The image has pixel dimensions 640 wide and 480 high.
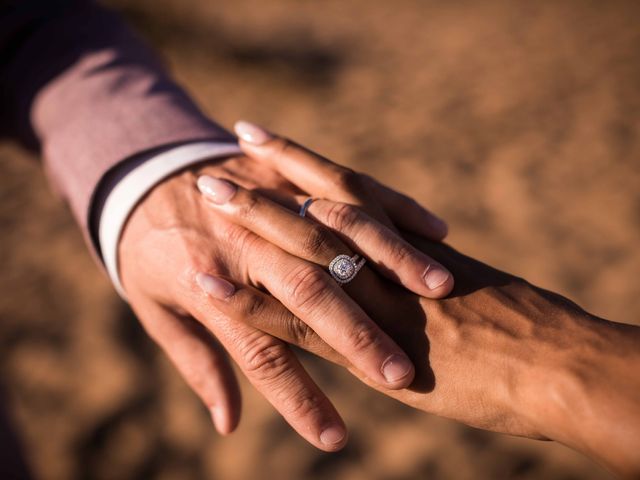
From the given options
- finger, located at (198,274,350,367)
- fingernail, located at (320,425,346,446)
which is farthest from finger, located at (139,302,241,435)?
fingernail, located at (320,425,346,446)

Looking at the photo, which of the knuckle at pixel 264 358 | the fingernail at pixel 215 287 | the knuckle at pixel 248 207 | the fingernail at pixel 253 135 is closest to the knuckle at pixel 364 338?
the knuckle at pixel 264 358

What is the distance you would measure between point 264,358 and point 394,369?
1.24 ft

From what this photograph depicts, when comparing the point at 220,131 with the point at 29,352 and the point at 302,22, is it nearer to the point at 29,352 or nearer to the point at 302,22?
the point at 29,352

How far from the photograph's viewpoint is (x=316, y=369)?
266cm

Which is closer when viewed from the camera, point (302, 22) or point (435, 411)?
point (435, 411)

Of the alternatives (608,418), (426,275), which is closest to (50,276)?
(426,275)

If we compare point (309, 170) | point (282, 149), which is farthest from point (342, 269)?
point (282, 149)

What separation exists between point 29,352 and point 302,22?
16.9ft

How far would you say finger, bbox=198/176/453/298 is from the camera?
1.44m

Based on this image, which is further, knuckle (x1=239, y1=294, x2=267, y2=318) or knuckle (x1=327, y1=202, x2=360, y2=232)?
knuckle (x1=327, y1=202, x2=360, y2=232)

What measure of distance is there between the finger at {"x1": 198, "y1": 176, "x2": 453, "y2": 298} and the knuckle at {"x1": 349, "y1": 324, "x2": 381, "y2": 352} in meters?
0.22

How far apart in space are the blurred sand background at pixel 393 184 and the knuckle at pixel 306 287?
132 cm

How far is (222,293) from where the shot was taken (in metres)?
1.36

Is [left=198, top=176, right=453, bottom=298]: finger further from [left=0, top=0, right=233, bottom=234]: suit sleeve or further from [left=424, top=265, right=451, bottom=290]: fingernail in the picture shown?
[left=0, top=0, right=233, bottom=234]: suit sleeve
